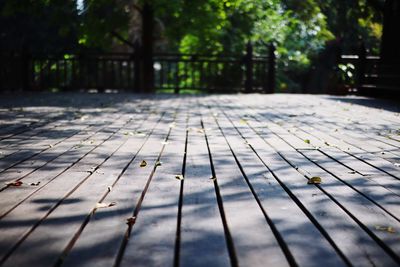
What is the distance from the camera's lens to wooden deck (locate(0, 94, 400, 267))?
1.75 m

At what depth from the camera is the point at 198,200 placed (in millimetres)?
2480

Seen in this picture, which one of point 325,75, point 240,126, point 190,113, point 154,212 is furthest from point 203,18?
point 325,75

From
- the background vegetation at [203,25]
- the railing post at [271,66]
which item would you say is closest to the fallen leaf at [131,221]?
the background vegetation at [203,25]

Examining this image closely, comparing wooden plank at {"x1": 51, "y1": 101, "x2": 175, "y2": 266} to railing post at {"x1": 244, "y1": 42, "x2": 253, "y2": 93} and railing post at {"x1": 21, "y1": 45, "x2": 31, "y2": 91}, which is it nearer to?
railing post at {"x1": 244, "y1": 42, "x2": 253, "y2": 93}

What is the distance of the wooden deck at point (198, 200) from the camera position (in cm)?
175

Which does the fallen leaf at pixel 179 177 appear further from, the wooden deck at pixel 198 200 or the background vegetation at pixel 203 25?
the background vegetation at pixel 203 25

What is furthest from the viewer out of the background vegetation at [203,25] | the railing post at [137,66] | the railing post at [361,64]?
the railing post at [137,66]

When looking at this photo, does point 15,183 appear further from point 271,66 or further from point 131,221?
point 271,66

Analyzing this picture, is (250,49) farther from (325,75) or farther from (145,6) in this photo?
(325,75)

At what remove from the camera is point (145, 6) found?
14711 mm

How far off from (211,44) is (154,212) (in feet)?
57.1

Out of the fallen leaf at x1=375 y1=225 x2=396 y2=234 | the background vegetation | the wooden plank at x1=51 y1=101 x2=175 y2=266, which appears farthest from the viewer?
the background vegetation

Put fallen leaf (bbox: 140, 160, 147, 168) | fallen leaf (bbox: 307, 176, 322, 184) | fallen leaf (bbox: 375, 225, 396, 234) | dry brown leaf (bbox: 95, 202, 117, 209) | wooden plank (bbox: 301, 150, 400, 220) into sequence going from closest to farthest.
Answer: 1. fallen leaf (bbox: 375, 225, 396, 234)
2. dry brown leaf (bbox: 95, 202, 117, 209)
3. wooden plank (bbox: 301, 150, 400, 220)
4. fallen leaf (bbox: 307, 176, 322, 184)
5. fallen leaf (bbox: 140, 160, 147, 168)

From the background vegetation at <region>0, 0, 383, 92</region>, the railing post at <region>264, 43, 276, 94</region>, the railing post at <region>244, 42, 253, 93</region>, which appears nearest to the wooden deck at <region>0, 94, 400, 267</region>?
the background vegetation at <region>0, 0, 383, 92</region>
